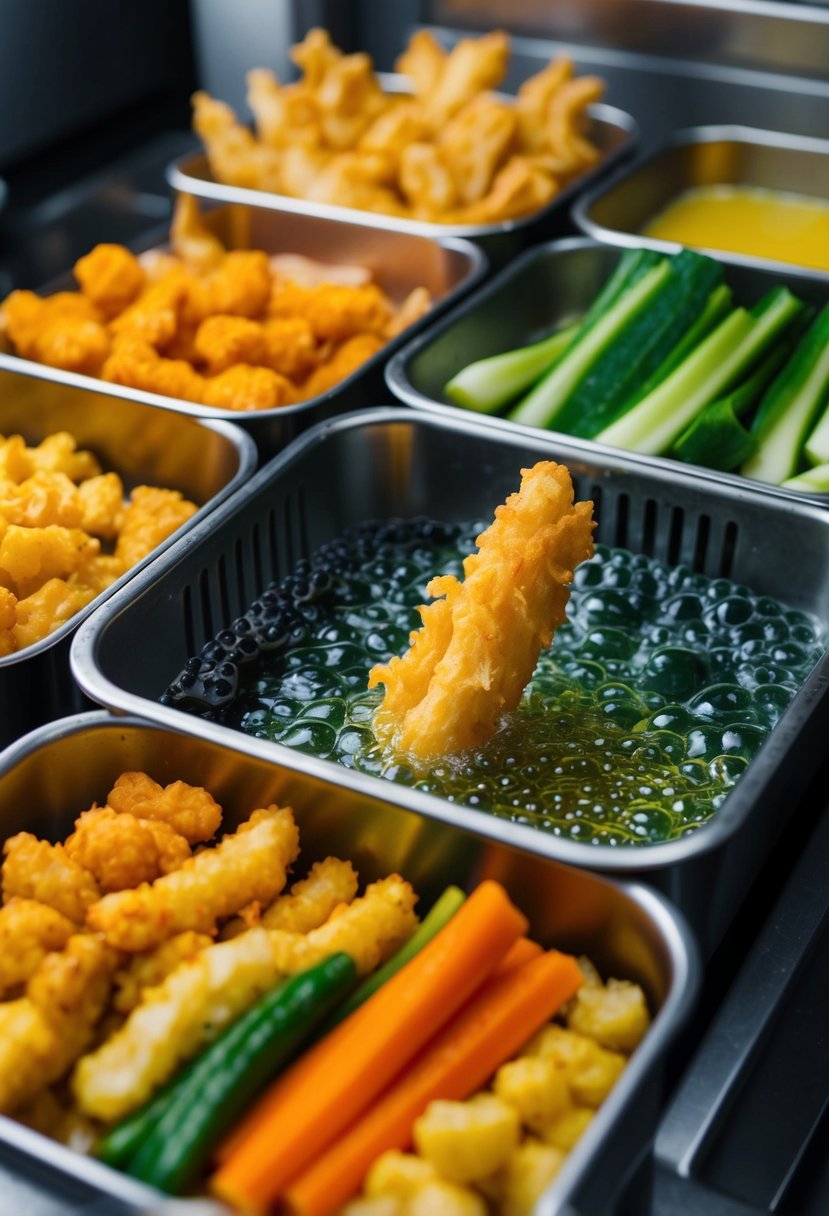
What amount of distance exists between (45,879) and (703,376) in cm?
134

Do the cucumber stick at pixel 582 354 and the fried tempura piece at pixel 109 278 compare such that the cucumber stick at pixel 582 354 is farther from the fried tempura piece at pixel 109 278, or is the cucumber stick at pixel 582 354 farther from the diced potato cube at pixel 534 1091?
the diced potato cube at pixel 534 1091

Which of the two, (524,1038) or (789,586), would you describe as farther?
(789,586)

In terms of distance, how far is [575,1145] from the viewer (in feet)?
3.74

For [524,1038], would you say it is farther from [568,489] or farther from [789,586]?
[789,586]

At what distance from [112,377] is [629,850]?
124 centimetres

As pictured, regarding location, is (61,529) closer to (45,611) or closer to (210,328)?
(45,611)

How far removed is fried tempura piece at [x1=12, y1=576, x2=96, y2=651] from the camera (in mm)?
1717

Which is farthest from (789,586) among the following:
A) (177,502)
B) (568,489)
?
(177,502)

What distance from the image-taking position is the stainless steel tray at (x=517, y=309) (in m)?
2.16

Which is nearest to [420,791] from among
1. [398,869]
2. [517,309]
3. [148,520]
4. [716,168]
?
[398,869]

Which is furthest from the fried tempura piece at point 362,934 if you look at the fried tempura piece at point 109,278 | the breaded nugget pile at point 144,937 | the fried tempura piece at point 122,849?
the fried tempura piece at point 109,278

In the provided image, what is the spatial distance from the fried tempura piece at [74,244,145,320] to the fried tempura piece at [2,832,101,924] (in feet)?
4.35

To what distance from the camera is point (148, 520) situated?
195 centimetres

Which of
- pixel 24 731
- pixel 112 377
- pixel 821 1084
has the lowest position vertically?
pixel 821 1084
